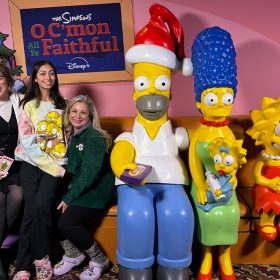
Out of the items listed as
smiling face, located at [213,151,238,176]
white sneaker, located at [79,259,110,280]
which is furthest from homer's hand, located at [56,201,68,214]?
smiling face, located at [213,151,238,176]

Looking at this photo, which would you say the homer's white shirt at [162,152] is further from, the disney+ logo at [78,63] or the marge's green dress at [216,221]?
the disney+ logo at [78,63]

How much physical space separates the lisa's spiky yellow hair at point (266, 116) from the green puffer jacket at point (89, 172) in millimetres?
784

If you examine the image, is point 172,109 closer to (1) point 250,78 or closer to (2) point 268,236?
(1) point 250,78

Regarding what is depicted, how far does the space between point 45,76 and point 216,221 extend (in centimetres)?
115

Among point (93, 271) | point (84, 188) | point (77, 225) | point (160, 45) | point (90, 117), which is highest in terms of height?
point (160, 45)

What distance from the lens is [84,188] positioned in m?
1.81

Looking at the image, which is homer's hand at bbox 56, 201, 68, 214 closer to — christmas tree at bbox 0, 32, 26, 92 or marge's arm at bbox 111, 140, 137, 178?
marge's arm at bbox 111, 140, 137, 178

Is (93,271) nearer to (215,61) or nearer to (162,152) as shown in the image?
(162,152)

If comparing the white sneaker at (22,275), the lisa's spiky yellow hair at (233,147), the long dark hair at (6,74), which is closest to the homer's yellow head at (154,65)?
the lisa's spiky yellow hair at (233,147)

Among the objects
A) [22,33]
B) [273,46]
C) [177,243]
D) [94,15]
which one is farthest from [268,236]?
[22,33]

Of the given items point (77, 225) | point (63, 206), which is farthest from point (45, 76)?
point (77, 225)

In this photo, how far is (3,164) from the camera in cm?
191

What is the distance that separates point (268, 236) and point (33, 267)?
1239 mm

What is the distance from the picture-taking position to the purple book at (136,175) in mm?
1576
